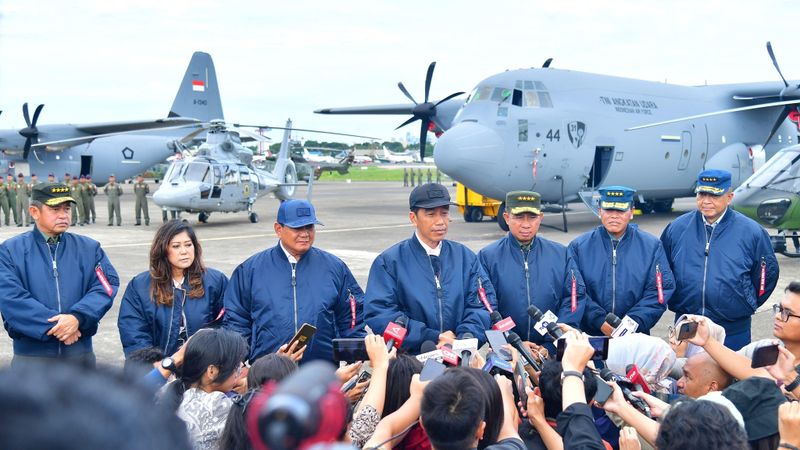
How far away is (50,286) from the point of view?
189 inches

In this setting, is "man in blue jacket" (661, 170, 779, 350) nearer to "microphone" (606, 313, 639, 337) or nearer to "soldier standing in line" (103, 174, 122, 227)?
"microphone" (606, 313, 639, 337)

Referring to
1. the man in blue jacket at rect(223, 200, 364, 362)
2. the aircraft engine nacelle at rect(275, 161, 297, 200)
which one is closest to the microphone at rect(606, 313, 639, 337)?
the man in blue jacket at rect(223, 200, 364, 362)

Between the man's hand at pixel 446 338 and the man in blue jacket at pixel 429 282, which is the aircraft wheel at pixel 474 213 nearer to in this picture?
the man in blue jacket at pixel 429 282

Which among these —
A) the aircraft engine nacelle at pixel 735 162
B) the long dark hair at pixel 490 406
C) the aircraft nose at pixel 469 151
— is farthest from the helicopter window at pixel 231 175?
the long dark hair at pixel 490 406

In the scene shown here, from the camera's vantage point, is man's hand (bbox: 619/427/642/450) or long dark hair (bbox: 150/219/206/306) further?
long dark hair (bbox: 150/219/206/306)

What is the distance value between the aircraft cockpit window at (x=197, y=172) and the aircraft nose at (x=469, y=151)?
22.7 ft

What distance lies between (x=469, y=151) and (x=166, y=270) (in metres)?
11.4

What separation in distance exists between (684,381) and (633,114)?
1505 centimetres

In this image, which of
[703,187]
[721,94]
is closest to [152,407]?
[703,187]

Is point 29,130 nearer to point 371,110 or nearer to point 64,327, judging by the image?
point 371,110

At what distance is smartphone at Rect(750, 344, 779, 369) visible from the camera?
11.7ft

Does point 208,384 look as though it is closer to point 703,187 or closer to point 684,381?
point 684,381

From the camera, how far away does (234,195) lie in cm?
2044

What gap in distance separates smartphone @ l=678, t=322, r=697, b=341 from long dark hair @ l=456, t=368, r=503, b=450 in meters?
1.41
